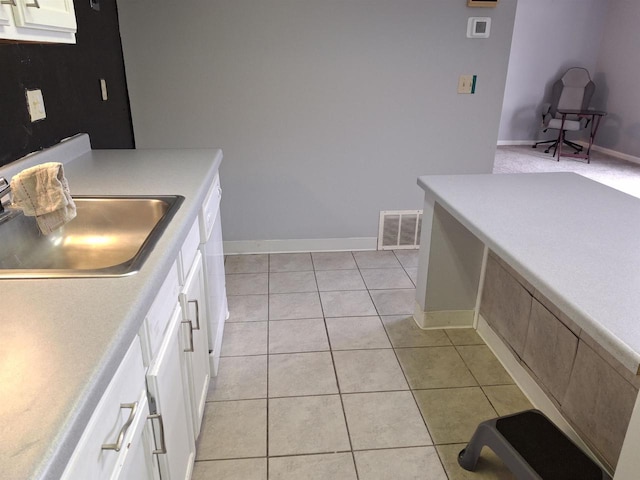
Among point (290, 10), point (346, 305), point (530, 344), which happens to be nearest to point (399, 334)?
point (346, 305)

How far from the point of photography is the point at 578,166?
6363 millimetres

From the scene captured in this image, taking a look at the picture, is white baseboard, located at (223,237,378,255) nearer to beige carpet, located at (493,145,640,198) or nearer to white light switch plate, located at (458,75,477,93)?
white light switch plate, located at (458,75,477,93)

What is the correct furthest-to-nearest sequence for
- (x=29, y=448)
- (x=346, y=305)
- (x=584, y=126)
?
(x=584, y=126)
(x=346, y=305)
(x=29, y=448)

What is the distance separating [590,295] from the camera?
3.84 feet

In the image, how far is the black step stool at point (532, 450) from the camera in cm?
148

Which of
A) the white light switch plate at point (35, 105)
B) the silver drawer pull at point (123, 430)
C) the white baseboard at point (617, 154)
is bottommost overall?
the white baseboard at point (617, 154)

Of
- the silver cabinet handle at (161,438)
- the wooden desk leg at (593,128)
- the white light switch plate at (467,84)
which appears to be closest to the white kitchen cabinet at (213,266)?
the silver cabinet handle at (161,438)

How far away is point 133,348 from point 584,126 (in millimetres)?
7738

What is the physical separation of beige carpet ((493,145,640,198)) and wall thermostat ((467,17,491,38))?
109 inches

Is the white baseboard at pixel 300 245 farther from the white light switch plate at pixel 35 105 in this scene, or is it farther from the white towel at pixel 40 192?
the white towel at pixel 40 192

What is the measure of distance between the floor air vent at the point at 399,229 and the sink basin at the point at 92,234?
216cm

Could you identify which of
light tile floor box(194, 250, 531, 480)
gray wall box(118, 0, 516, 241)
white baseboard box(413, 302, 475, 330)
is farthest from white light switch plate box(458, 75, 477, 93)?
white baseboard box(413, 302, 475, 330)

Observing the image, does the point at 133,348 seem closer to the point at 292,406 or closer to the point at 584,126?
the point at 292,406

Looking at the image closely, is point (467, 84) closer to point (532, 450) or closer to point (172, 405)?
point (532, 450)
